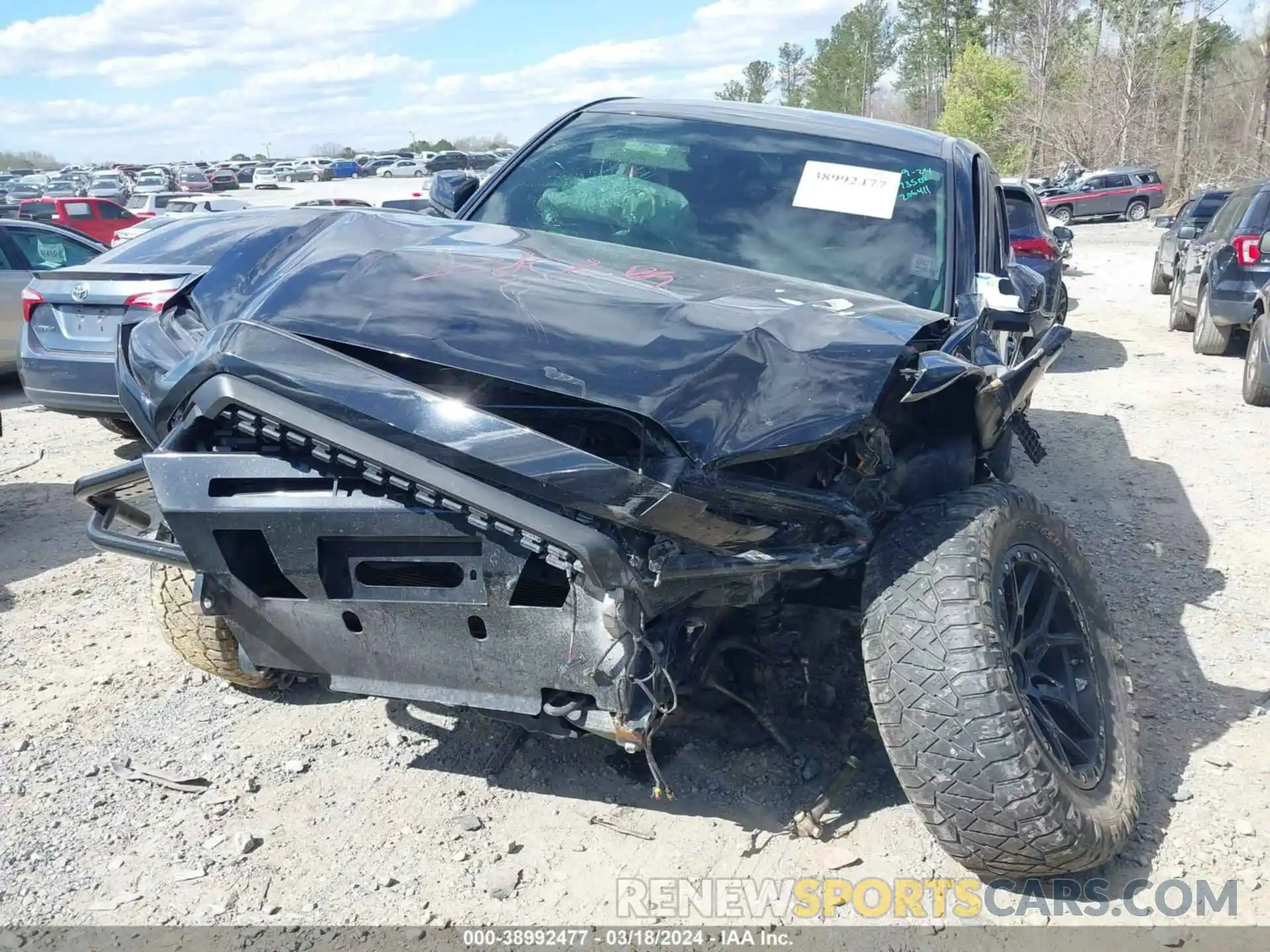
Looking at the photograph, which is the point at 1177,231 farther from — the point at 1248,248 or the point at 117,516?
the point at 117,516

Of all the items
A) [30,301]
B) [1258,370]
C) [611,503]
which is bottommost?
[1258,370]

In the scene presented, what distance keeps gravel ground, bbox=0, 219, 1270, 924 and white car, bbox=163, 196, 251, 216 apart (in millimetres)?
16642

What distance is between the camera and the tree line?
4038 cm

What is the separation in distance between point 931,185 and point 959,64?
61.2 meters

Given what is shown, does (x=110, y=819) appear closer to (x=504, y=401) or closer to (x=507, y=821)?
(x=507, y=821)

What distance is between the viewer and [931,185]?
379cm

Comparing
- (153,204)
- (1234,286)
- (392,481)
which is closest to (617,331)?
(392,481)

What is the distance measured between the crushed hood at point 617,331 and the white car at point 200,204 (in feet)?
58.8

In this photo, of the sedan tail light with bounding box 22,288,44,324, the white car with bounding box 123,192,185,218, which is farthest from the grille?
the white car with bounding box 123,192,185,218

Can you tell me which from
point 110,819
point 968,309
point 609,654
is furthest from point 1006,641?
point 110,819

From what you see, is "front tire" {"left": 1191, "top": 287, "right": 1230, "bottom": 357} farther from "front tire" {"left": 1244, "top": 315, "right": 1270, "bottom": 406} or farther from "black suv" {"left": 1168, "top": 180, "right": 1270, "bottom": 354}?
"front tire" {"left": 1244, "top": 315, "right": 1270, "bottom": 406}

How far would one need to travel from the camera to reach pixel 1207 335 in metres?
10.3

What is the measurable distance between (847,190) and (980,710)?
78.2 inches

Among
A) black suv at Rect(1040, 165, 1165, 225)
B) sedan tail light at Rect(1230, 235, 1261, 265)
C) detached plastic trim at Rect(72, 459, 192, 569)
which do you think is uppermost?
detached plastic trim at Rect(72, 459, 192, 569)
